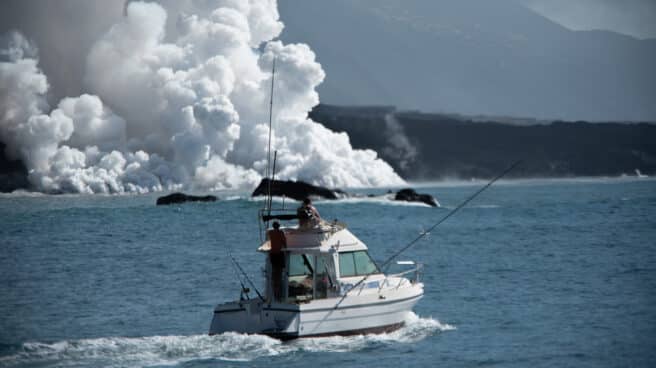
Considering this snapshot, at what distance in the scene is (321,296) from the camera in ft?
97.2

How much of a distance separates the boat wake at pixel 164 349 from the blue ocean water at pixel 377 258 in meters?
0.05

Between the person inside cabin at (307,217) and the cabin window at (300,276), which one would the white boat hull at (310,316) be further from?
the person inside cabin at (307,217)

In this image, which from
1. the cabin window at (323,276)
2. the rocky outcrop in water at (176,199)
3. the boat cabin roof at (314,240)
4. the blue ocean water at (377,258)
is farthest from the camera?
the rocky outcrop in water at (176,199)

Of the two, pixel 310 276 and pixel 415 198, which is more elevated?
pixel 415 198

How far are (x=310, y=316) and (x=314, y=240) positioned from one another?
2.48 meters

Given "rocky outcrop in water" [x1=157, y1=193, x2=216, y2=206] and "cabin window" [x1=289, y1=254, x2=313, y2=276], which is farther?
"rocky outcrop in water" [x1=157, y1=193, x2=216, y2=206]

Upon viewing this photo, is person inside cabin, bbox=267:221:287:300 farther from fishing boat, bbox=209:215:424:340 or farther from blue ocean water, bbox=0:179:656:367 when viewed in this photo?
blue ocean water, bbox=0:179:656:367

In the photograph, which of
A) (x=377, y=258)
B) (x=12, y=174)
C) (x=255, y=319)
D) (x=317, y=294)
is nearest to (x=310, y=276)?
(x=317, y=294)

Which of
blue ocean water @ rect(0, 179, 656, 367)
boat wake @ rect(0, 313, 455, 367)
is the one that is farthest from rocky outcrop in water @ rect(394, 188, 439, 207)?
boat wake @ rect(0, 313, 455, 367)

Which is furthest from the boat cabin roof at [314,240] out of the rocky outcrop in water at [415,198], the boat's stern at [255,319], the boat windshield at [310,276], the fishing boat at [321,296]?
the rocky outcrop in water at [415,198]

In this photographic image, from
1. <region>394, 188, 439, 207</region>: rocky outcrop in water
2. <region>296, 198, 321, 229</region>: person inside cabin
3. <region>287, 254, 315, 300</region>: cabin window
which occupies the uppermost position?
<region>394, 188, 439, 207</region>: rocky outcrop in water

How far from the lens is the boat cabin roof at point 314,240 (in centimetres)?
2983

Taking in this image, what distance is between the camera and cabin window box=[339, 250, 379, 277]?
30.5m

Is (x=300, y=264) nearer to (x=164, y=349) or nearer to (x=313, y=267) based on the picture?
(x=313, y=267)
